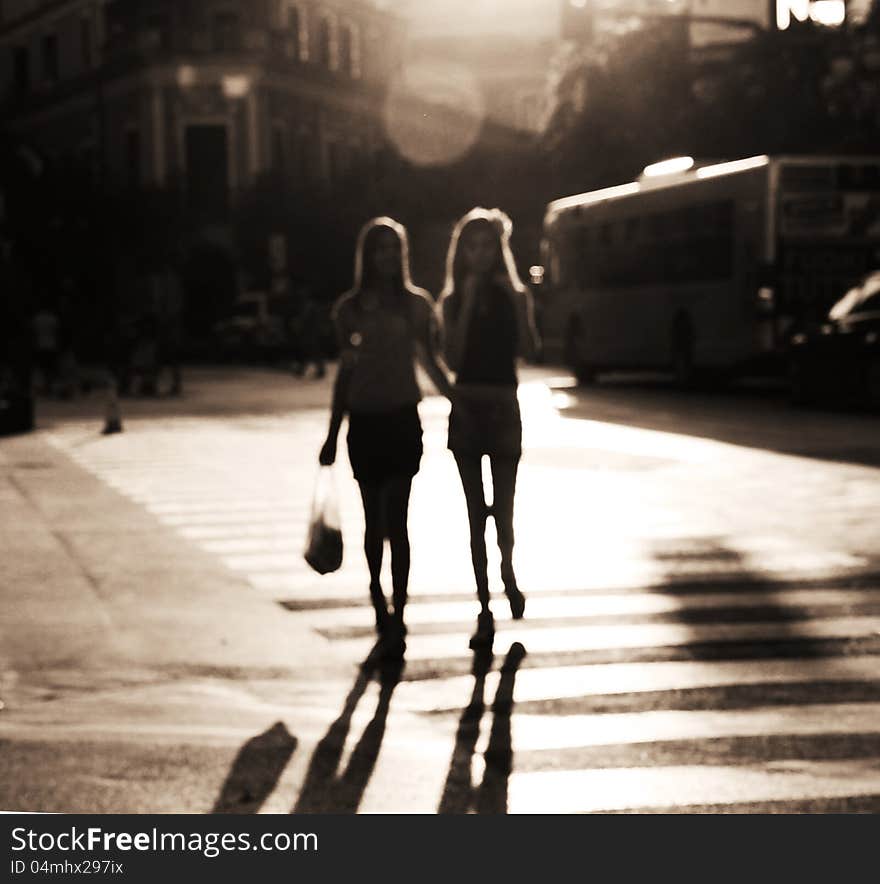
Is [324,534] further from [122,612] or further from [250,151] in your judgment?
[250,151]

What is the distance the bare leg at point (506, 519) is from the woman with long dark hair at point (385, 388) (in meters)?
0.73

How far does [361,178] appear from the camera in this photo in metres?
62.7

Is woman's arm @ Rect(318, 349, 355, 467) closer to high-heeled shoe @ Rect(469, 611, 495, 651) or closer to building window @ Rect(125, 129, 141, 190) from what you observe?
high-heeled shoe @ Rect(469, 611, 495, 651)

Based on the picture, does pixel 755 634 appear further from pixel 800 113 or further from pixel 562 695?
pixel 800 113

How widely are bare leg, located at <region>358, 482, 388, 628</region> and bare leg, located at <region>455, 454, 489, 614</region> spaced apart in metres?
0.52

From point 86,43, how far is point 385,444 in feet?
204

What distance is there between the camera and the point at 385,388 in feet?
27.3

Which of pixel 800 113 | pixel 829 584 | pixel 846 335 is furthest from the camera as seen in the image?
pixel 800 113

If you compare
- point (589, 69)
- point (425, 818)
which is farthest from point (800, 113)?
point (425, 818)

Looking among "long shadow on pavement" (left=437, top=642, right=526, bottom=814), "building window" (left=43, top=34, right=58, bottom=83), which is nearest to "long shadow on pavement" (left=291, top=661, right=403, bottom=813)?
"long shadow on pavement" (left=437, top=642, right=526, bottom=814)

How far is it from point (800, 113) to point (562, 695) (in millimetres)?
34118

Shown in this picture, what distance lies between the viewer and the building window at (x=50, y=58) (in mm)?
70688

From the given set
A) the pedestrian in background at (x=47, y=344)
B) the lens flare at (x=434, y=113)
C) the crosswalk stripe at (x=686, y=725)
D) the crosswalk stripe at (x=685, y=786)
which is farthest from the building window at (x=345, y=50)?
the crosswalk stripe at (x=685, y=786)

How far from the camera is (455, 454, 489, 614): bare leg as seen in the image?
8.89 metres
